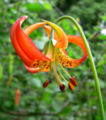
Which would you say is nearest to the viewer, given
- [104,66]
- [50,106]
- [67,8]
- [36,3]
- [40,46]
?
[40,46]

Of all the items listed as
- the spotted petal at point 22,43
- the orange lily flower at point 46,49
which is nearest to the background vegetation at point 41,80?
the orange lily flower at point 46,49

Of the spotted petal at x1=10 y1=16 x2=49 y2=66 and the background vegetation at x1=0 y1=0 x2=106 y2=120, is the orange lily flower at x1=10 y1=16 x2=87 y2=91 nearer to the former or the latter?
the spotted petal at x1=10 y1=16 x2=49 y2=66

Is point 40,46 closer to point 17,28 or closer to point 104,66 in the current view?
point 104,66

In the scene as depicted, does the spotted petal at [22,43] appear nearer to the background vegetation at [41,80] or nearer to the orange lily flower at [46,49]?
the orange lily flower at [46,49]

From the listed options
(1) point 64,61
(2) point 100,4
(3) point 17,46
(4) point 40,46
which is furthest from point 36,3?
(2) point 100,4

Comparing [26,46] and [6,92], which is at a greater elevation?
[26,46]

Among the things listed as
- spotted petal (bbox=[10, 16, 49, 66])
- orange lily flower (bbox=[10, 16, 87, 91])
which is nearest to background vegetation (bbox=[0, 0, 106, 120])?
orange lily flower (bbox=[10, 16, 87, 91])

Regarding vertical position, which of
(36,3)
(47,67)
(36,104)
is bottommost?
(36,104)
